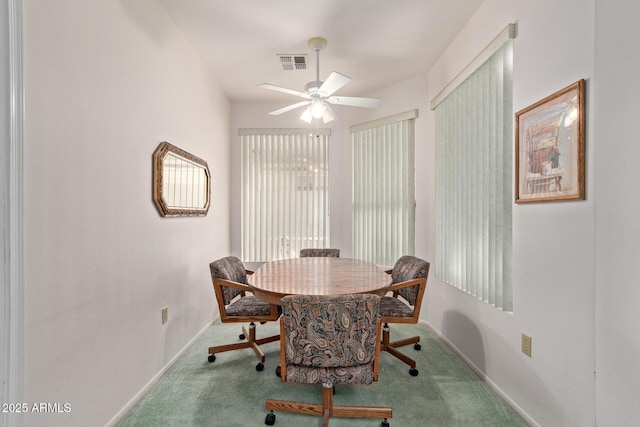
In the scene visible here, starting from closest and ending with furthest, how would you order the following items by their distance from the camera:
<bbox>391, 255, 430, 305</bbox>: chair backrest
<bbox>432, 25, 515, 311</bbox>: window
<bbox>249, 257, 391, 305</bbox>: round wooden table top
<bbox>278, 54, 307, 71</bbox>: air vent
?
<bbox>249, 257, 391, 305</bbox>: round wooden table top, <bbox>432, 25, 515, 311</bbox>: window, <bbox>391, 255, 430, 305</bbox>: chair backrest, <bbox>278, 54, 307, 71</bbox>: air vent

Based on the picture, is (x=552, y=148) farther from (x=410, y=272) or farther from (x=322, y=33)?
(x=322, y=33)

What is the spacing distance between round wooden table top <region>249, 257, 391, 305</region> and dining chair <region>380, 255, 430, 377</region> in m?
0.22

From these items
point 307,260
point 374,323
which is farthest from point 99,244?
point 307,260

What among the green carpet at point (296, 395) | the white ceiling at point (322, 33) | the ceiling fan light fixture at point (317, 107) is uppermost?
the white ceiling at point (322, 33)

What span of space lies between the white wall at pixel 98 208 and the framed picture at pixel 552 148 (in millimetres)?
2464

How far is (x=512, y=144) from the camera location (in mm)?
2025

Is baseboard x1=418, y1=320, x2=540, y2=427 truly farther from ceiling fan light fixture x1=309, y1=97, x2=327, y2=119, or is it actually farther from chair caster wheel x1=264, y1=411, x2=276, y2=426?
ceiling fan light fixture x1=309, y1=97, x2=327, y2=119

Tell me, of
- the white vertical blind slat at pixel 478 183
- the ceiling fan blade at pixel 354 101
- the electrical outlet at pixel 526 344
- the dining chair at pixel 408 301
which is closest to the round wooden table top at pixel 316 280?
the dining chair at pixel 408 301

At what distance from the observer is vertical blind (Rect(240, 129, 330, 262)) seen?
426 cm

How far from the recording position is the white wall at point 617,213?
1.23 meters

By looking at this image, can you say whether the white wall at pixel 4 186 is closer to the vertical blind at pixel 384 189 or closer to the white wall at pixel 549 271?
the white wall at pixel 549 271

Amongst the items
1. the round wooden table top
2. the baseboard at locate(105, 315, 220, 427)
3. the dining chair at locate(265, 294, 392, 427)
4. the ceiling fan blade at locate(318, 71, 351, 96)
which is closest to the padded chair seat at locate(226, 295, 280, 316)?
the round wooden table top

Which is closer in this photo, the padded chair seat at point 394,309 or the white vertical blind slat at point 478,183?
the white vertical blind slat at point 478,183

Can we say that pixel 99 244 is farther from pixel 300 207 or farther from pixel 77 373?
pixel 300 207
